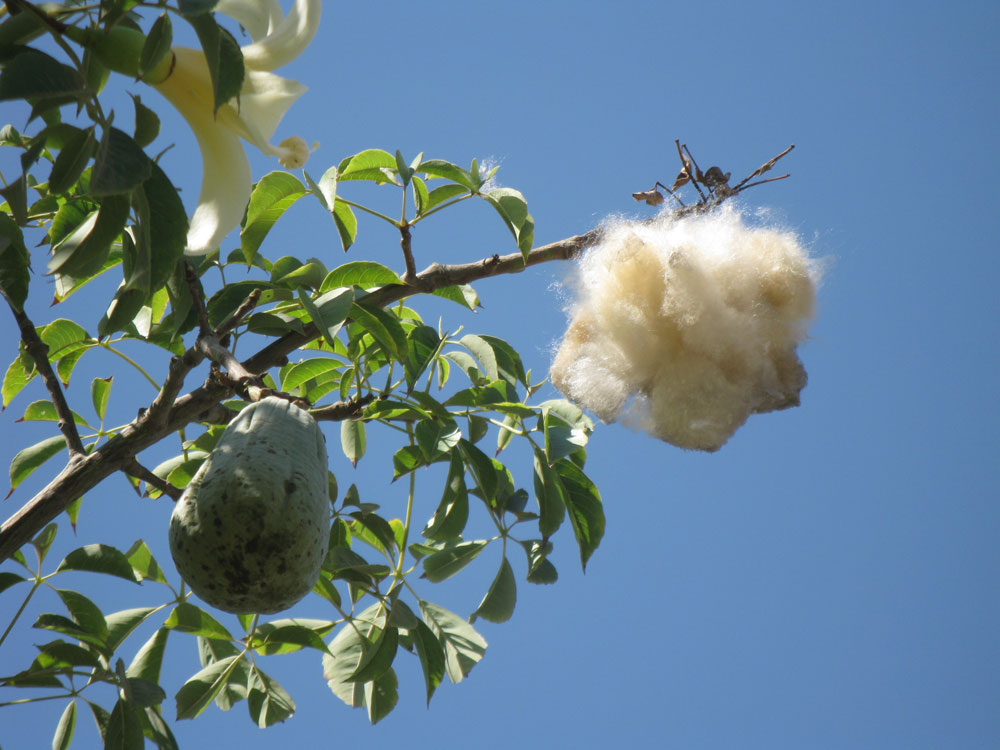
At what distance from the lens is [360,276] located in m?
1.14

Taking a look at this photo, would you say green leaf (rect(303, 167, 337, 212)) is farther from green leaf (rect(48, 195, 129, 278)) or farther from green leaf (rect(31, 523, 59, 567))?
green leaf (rect(31, 523, 59, 567))

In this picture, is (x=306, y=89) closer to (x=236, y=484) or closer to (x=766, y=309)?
(x=236, y=484)

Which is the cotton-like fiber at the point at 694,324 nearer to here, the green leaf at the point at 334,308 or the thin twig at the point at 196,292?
the green leaf at the point at 334,308

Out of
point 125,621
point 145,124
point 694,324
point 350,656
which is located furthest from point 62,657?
point 694,324

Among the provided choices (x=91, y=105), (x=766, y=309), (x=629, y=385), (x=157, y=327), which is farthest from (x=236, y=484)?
(x=766, y=309)

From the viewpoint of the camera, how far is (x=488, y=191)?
3.90ft

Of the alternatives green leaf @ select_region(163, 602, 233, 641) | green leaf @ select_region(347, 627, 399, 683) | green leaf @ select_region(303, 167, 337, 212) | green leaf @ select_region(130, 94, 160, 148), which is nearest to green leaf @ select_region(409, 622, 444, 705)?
green leaf @ select_region(347, 627, 399, 683)

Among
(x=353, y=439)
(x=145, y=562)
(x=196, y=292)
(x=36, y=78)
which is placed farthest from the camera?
(x=353, y=439)

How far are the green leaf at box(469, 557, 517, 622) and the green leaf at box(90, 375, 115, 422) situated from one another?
2.20ft

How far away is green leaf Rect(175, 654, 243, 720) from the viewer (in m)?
1.16

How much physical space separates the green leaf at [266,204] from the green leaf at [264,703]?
1.97 feet

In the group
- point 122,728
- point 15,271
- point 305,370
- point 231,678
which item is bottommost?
point 122,728

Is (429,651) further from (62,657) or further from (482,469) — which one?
(62,657)

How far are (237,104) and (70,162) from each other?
148 mm
